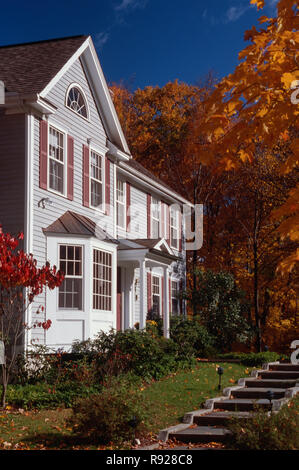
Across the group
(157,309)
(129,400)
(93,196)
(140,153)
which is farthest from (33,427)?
(140,153)

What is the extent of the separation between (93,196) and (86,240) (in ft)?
7.76

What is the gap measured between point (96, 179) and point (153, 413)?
9145 millimetres

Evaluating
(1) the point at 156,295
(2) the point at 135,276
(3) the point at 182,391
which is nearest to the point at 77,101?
(2) the point at 135,276

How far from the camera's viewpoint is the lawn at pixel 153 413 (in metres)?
8.09

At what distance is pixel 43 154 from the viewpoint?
1415cm

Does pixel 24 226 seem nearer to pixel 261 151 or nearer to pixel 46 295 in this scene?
pixel 46 295

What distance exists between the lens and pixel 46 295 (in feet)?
45.8

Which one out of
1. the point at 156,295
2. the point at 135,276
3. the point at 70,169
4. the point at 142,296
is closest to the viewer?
the point at 70,169

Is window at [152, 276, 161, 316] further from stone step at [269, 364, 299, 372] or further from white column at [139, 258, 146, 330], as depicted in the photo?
stone step at [269, 364, 299, 372]

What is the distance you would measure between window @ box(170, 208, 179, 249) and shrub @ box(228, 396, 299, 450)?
57.9ft

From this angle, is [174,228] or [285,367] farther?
[174,228]

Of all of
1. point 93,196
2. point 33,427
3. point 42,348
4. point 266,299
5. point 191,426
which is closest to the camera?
point 33,427

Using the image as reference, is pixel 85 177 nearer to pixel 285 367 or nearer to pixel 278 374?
pixel 278 374

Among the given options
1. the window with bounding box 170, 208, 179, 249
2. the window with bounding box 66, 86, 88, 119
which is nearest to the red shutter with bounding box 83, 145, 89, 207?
the window with bounding box 66, 86, 88, 119
